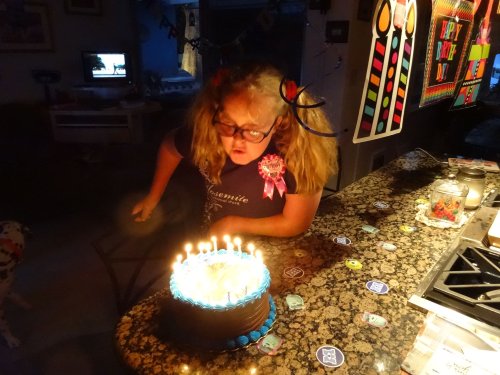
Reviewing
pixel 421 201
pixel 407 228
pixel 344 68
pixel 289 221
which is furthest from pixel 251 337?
pixel 344 68

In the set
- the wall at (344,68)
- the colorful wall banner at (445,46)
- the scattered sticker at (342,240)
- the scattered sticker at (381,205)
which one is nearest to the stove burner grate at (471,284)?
the scattered sticker at (342,240)

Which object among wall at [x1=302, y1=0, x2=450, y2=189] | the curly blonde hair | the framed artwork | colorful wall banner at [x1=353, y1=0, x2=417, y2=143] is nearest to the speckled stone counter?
the curly blonde hair

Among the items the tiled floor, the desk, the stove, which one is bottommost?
the tiled floor

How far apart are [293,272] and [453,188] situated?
835mm

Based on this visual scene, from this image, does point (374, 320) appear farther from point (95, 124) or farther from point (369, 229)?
point (95, 124)

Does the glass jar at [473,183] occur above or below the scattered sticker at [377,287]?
above

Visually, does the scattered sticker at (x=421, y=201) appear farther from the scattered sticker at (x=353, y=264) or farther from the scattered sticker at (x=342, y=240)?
the scattered sticker at (x=353, y=264)

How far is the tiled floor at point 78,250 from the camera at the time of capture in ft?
7.39

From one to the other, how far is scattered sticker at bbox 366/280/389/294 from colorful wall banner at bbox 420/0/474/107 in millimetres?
1358

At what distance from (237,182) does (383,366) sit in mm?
925

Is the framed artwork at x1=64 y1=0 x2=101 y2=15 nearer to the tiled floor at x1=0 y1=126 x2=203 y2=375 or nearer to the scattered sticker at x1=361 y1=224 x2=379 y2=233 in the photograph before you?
the tiled floor at x1=0 y1=126 x2=203 y2=375

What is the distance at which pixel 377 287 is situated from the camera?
1.12 meters

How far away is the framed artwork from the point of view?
633cm

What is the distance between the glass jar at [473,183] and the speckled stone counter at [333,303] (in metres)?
0.23
